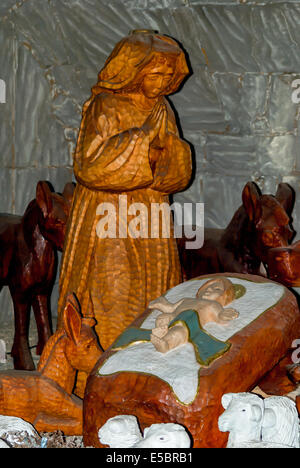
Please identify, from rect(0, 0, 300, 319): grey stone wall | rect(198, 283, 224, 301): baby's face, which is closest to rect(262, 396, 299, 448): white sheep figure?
rect(198, 283, 224, 301): baby's face

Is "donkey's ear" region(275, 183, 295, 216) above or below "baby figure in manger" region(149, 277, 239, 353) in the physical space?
above

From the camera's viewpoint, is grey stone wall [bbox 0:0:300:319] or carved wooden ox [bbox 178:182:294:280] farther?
grey stone wall [bbox 0:0:300:319]

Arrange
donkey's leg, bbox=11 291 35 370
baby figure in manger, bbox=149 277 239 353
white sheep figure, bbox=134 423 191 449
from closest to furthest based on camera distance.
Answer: white sheep figure, bbox=134 423 191 449 → baby figure in manger, bbox=149 277 239 353 → donkey's leg, bbox=11 291 35 370

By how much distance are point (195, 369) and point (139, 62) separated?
4.49 feet

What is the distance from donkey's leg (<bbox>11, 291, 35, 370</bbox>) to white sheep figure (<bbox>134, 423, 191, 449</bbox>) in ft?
8.88

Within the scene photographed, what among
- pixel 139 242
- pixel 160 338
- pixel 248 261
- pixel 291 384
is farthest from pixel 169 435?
pixel 248 261

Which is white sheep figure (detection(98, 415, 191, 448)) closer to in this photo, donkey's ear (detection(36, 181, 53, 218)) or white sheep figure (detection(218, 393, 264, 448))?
white sheep figure (detection(218, 393, 264, 448))

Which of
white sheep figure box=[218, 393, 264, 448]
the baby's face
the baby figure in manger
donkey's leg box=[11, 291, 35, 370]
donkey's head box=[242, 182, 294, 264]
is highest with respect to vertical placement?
donkey's head box=[242, 182, 294, 264]

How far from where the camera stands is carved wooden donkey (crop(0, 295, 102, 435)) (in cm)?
338

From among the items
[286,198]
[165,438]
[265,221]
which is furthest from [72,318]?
[286,198]

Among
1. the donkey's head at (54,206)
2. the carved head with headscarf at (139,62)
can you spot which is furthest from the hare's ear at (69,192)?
the carved head with headscarf at (139,62)

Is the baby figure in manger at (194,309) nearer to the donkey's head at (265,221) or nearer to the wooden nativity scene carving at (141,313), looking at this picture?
the wooden nativity scene carving at (141,313)

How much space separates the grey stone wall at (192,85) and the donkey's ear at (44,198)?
139 cm

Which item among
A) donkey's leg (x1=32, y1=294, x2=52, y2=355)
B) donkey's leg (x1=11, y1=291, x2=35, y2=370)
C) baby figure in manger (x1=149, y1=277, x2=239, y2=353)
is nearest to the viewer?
baby figure in manger (x1=149, y1=277, x2=239, y2=353)
